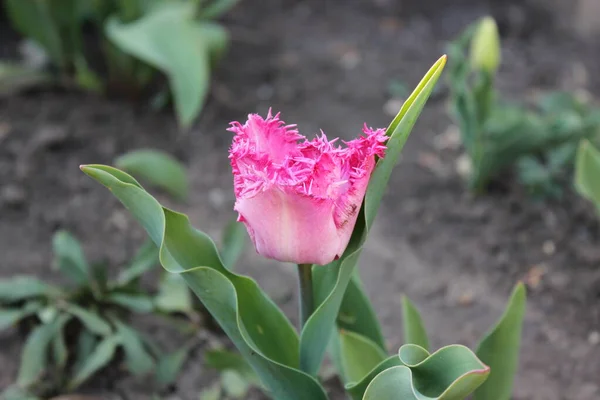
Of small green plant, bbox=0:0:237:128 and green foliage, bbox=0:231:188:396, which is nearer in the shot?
green foliage, bbox=0:231:188:396

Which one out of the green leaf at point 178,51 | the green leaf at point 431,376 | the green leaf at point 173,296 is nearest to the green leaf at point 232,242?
the green leaf at point 173,296

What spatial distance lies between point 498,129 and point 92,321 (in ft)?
3.22

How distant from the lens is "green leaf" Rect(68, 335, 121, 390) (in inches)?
53.4

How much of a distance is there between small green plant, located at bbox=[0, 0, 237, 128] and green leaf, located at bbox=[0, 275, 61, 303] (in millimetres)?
596

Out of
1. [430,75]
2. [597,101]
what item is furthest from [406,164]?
[430,75]

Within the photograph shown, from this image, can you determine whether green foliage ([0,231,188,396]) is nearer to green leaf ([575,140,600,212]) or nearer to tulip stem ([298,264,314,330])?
tulip stem ([298,264,314,330])

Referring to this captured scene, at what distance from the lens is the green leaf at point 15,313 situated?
138 cm

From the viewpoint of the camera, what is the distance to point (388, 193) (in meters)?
1.95

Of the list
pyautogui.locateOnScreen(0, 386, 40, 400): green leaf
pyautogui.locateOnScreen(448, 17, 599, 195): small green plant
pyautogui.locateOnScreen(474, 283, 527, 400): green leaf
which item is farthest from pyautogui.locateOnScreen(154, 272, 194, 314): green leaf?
pyautogui.locateOnScreen(448, 17, 599, 195): small green plant

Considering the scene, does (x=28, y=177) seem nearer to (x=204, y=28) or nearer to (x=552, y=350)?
(x=204, y=28)

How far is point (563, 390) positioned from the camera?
4.54 ft

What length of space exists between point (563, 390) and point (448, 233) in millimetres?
523

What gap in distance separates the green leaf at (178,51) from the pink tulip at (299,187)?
1105 millimetres

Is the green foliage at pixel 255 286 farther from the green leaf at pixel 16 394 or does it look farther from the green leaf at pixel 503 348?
the green leaf at pixel 16 394
